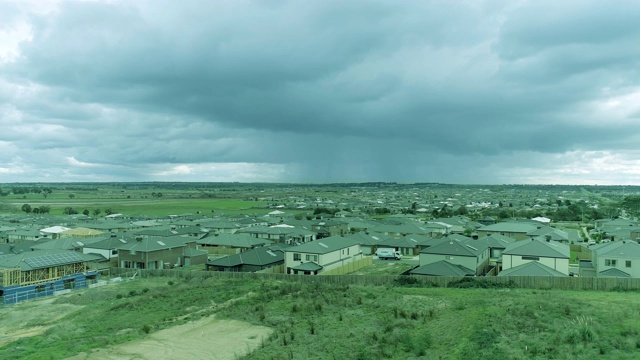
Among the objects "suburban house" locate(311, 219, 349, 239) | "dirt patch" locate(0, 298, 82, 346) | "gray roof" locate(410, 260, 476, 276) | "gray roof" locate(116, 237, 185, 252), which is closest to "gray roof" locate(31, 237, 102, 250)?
"gray roof" locate(116, 237, 185, 252)

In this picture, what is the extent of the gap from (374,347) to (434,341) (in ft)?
9.90

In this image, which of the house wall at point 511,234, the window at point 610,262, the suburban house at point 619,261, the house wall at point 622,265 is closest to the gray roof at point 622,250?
the suburban house at point 619,261

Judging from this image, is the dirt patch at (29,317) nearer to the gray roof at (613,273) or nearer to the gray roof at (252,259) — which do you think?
the gray roof at (252,259)

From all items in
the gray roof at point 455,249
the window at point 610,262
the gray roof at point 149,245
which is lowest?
the gray roof at point 149,245

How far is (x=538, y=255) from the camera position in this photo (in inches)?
1705

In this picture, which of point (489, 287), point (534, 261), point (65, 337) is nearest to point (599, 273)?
point (534, 261)

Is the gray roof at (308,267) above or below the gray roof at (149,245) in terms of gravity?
below

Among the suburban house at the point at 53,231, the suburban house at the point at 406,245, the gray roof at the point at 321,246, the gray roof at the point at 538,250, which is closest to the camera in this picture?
the gray roof at the point at 538,250

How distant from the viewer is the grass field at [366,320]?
67.4 ft

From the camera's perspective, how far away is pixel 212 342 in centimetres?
2491

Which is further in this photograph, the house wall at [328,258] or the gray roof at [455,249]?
the house wall at [328,258]

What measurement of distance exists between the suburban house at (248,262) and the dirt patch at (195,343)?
70.8 ft

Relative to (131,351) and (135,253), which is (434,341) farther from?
(135,253)

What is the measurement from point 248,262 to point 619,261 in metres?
37.4
